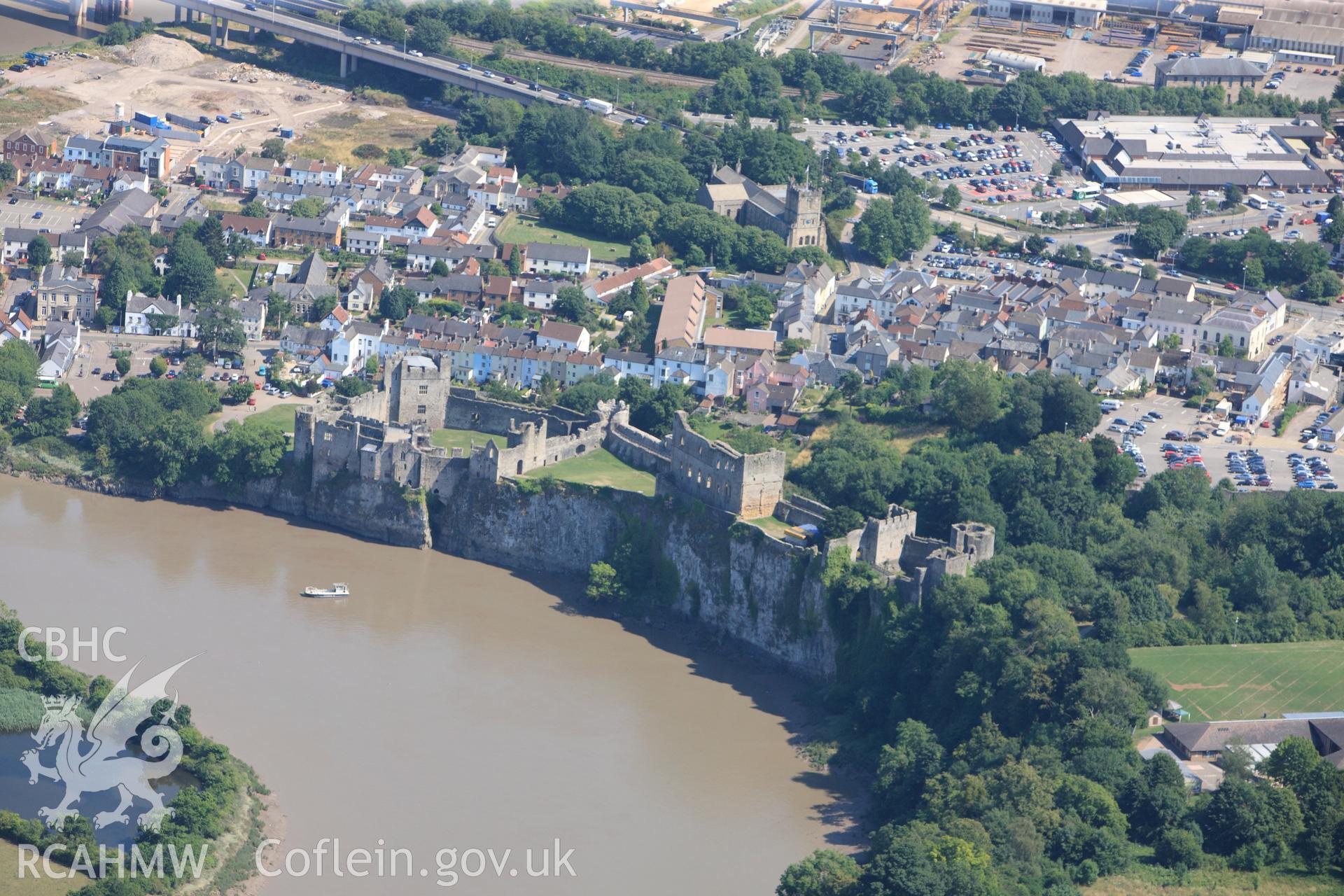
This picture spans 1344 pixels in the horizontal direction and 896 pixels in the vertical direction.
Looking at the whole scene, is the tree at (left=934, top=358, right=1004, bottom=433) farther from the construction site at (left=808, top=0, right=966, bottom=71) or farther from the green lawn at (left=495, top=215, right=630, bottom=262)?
the construction site at (left=808, top=0, right=966, bottom=71)

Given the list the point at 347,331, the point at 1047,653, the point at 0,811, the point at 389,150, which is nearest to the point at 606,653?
the point at 1047,653

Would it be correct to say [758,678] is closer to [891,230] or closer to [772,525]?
[772,525]

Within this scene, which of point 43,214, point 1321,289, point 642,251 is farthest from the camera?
point 43,214

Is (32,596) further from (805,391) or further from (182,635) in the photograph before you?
(805,391)

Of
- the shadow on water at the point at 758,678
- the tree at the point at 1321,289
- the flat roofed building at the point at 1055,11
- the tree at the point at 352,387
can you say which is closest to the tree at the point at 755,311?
the tree at the point at 352,387

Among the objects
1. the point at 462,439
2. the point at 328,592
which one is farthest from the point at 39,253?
the point at 328,592
